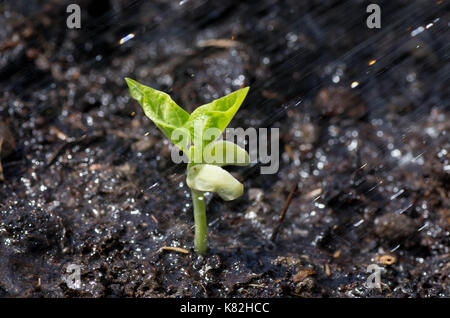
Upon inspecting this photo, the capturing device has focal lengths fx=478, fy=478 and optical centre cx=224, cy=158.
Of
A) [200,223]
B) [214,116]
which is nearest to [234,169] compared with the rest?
[200,223]

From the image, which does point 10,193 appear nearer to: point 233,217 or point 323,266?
point 233,217

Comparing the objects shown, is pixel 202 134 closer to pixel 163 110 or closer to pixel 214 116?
pixel 214 116

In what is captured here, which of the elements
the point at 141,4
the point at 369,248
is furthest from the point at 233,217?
the point at 141,4

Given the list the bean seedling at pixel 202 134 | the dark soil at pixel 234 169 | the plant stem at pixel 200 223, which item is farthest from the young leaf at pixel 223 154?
the dark soil at pixel 234 169

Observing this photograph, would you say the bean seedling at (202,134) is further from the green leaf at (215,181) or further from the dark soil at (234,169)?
the dark soil at (234,169)

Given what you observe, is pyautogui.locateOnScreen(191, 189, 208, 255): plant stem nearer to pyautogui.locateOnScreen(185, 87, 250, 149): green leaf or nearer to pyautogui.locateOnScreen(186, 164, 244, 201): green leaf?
pyautogui.locateOnScreen(186, 164, 244, 201): green leaf

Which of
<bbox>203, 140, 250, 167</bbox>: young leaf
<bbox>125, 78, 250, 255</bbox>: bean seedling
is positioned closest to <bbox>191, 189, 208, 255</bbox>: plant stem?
<bbox>125, 78, 250, 255</bbox>: bean seedling
